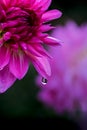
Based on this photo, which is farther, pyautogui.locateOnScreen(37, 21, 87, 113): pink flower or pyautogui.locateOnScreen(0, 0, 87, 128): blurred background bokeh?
pyautogui.locateOnScreen(0, 0, 87, 128): blurred background bokeh

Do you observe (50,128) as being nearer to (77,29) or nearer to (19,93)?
(19,93)

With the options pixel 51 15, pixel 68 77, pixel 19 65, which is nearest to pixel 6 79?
pixel 19 65

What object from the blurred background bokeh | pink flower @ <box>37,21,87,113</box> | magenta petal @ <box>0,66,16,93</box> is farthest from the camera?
the blurred background bokeh

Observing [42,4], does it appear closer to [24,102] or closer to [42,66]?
[42,66]

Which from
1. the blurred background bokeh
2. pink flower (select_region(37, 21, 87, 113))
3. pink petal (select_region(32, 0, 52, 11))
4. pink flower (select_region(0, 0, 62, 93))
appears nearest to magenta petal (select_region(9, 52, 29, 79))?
pink flower (select_region(0, 0, 62, 93))

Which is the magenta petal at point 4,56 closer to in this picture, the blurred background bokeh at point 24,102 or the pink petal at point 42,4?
the pink petal at point 42,4

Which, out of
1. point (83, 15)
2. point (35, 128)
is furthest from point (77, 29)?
point (83, 15)

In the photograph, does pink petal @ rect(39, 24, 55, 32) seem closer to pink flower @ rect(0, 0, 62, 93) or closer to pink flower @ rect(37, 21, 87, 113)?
pink flower @ rect(0, 0, 62, 93)
